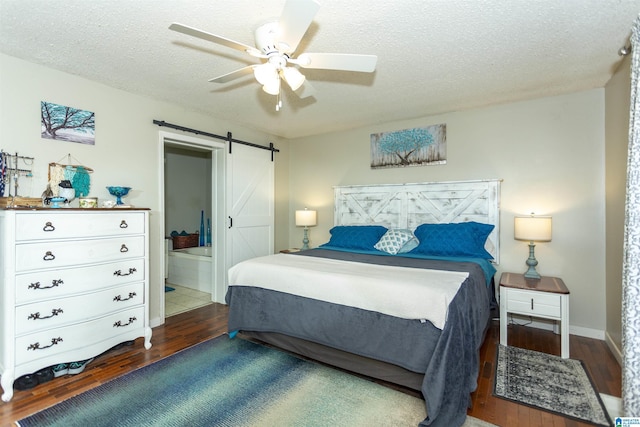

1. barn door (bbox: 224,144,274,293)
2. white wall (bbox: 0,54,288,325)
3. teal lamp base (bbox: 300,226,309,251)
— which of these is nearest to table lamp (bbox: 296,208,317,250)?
teal lamp base (bbox: 300,226,309,251)

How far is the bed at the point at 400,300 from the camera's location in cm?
177

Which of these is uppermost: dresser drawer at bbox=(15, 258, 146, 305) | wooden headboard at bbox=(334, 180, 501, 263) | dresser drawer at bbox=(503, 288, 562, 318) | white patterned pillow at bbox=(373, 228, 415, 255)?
wooden headboard at bbox=(334, 180, 501, 263)

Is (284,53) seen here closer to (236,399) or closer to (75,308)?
(236,399)

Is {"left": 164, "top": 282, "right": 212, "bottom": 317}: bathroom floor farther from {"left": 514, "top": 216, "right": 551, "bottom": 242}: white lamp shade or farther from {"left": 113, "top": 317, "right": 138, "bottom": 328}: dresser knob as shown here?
{"left": 514, "top": 216, "right": 551, "bottom": 242}: white lamp shade

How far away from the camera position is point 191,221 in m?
6.31

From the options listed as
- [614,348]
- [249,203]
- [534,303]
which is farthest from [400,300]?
[249,203]

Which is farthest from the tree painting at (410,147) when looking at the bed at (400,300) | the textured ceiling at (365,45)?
the textured ceiling at (365,45)

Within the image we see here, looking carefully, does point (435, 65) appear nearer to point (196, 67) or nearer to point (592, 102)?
point (592, 102)

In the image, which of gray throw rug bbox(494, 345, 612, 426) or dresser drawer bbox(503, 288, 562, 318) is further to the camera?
dresser drawer bbox(503, 288, 562, 318)

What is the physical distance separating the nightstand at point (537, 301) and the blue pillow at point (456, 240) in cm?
43

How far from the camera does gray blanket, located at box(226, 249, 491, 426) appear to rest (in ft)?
5.59

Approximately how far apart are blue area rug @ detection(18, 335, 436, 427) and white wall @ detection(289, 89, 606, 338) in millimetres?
2263

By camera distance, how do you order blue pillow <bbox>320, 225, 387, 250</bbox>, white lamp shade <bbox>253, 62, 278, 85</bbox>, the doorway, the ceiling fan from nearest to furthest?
1. the ceiling fan
2. white lamp shade <bbox>253, 62, 278, 85</bbox>
3. blue pillow <bbox>320, 225, 387, 250</bbox>
4. the doorway

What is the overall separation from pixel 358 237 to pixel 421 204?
93cm
